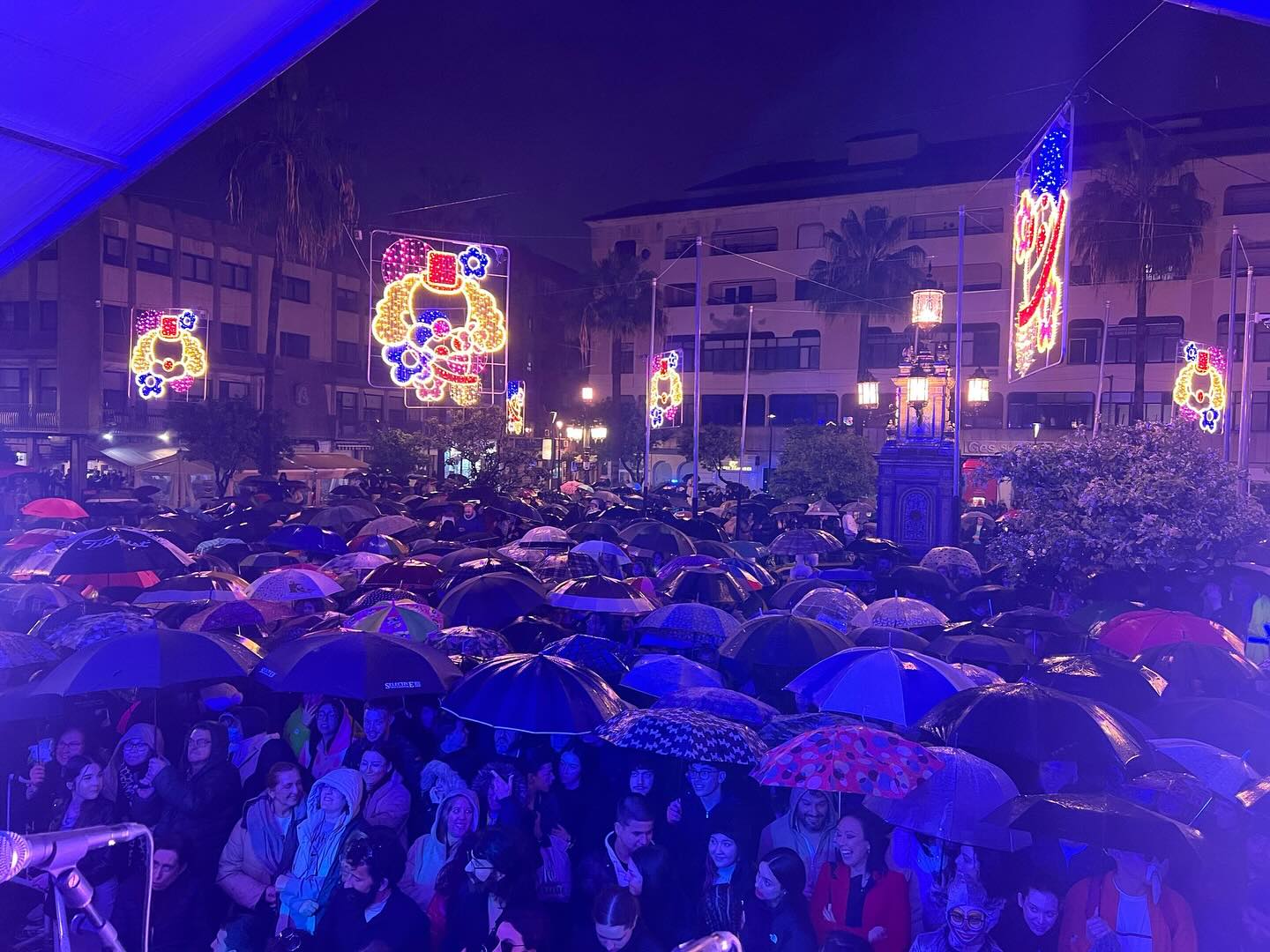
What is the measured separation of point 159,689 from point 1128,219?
37866 mm

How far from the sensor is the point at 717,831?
595 cm

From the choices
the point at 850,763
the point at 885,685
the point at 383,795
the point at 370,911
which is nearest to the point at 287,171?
the point at 383,795

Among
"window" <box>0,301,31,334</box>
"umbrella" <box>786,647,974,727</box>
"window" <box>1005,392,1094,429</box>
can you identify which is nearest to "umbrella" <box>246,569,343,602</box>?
"umbrella" <box>786,647,974,727</box>

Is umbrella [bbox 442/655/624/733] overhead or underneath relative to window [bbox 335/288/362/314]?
underneath

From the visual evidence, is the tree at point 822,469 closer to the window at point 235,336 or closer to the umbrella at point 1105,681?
the umbrella at point 1105,681

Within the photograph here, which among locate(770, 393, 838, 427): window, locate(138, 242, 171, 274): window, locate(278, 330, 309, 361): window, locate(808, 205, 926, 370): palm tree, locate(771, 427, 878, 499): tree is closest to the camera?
locate(771, 427, 878, 499): tree

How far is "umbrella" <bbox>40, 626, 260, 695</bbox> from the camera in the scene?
24.1 ft

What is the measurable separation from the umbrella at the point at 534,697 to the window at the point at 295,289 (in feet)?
159

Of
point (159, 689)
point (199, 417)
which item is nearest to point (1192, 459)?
point (159, 689)

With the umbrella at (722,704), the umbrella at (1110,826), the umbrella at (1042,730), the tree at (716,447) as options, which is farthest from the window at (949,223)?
the umbrella at (1110,826)

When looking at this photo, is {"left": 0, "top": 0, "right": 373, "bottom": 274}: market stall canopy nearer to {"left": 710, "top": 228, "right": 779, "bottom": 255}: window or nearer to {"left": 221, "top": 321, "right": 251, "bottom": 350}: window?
{"left": 221, "top": 321, "right": 251, "bottom": 350}: window

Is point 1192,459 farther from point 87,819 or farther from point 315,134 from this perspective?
point 315,134

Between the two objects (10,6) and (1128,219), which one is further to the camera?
(1128,219)

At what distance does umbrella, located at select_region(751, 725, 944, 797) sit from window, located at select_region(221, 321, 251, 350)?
4855 centimetres
